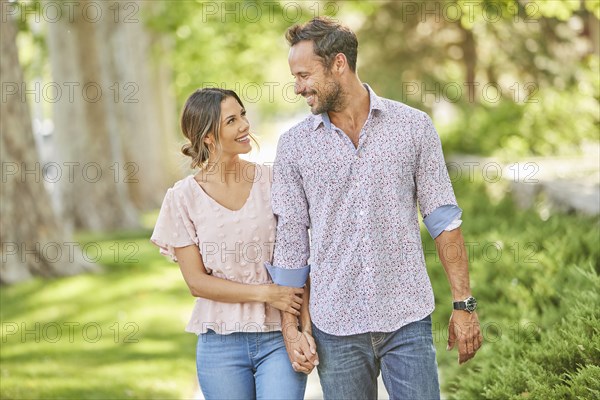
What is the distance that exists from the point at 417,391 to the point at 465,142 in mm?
13350

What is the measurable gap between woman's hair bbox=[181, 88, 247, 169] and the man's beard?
1.74 feet

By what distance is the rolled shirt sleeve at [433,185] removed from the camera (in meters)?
3.81

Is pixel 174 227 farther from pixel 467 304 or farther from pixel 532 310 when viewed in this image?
pixel 532 310

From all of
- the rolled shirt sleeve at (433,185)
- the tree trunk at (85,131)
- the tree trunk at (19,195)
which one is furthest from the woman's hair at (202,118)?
the tree trunk at (85,131)

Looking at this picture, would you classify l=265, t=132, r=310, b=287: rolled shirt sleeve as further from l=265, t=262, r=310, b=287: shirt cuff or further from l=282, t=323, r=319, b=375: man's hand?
l=282, t=323, r=319, b=375: man's hand

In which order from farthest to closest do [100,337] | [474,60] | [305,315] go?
[474,60], [100,337], [305,315]

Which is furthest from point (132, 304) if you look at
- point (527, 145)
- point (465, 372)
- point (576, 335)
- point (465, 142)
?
point (465, 142)

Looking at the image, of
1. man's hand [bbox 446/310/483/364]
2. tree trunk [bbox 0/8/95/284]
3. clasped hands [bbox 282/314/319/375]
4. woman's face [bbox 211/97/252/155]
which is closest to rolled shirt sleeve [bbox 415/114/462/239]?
man's hand [bbox 446/310/483/364]

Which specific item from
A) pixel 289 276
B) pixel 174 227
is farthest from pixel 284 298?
pixel 174 227

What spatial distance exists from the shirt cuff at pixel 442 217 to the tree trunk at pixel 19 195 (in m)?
7.20

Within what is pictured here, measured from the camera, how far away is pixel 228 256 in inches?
159

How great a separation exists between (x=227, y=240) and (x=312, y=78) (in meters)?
0.81

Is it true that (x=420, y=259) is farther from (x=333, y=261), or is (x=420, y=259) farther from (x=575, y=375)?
(x=575, y=375)

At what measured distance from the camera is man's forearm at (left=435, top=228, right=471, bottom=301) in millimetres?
3800
